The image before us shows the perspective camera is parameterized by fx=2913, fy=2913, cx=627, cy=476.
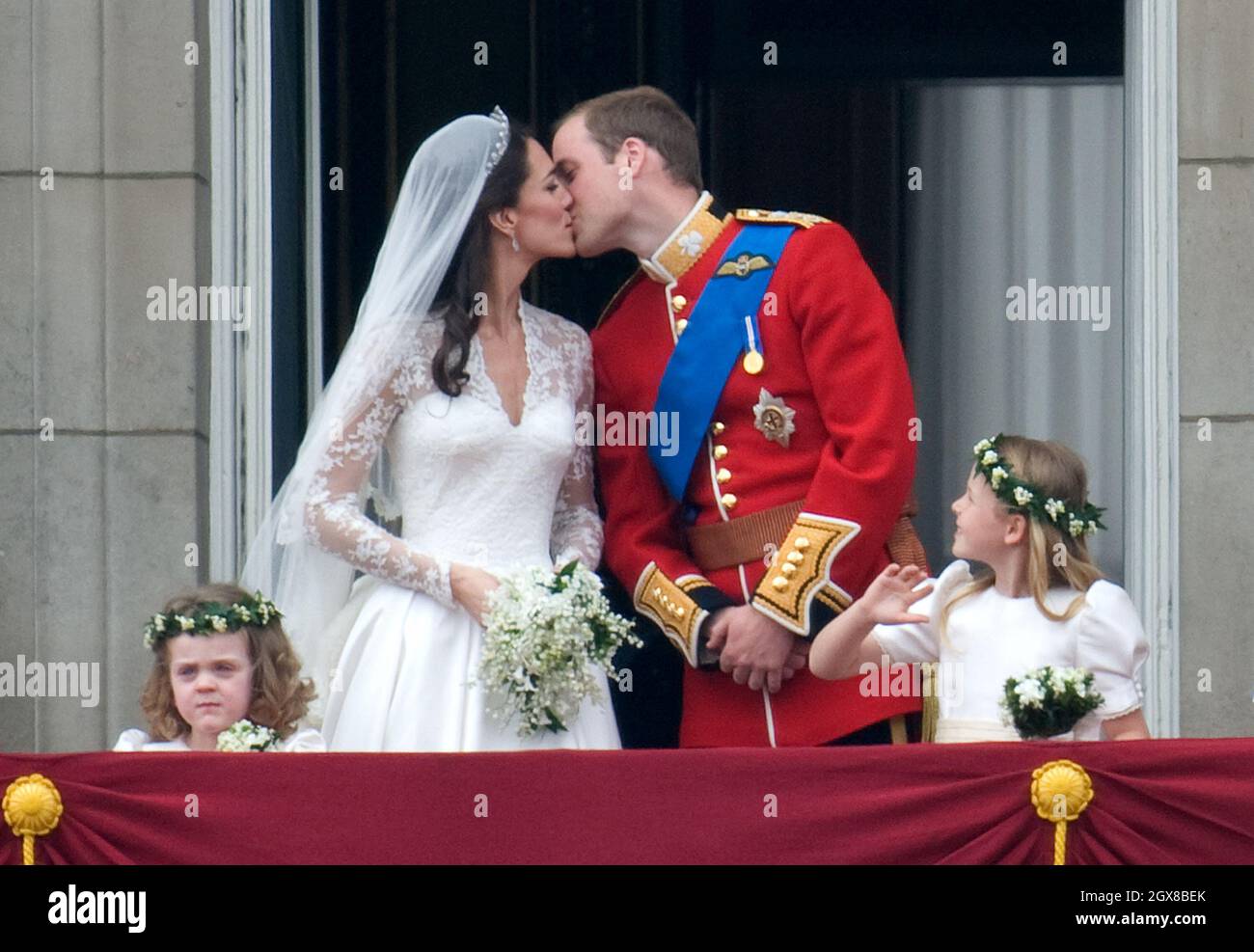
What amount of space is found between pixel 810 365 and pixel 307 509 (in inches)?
46.2

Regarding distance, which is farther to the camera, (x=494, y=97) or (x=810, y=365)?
(x=494, y=97)

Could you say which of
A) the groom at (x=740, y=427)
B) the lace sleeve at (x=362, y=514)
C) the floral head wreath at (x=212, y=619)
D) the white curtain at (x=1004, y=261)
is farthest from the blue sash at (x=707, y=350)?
the white curtain at (x=1004, y=261)

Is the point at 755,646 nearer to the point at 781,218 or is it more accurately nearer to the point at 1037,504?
the point at 1037,504

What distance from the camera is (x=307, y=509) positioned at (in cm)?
650

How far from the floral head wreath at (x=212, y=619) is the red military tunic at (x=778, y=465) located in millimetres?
903

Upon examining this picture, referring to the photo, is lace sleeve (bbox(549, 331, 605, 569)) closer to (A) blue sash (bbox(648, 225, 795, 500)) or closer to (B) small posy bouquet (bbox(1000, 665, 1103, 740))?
(A) blue sash (bbox(648, 225, 795, 500))

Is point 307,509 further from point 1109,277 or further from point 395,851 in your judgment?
point 1109,277

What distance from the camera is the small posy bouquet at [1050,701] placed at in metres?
5.89

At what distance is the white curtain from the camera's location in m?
8.05

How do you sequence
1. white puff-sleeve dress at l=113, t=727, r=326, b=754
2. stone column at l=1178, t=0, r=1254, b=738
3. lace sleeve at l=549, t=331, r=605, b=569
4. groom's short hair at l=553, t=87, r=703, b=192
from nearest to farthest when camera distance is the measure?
white puff-sleeve dress at l=113, t=727, r=326, b=754 < lace sleeve at l=549, t=331, r=605, b=569 < groom's short hair at l=553, t=87, r=703, b=192 < stone column at l=1178, t=0, r=1254, b=738

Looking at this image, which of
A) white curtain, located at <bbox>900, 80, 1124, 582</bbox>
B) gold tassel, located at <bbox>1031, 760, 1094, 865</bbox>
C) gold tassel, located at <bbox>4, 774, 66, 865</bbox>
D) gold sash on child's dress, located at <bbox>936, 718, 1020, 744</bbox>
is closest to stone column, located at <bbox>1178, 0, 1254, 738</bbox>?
white curtain, located at <bbox>900, 80, 1124, 582</bbox>

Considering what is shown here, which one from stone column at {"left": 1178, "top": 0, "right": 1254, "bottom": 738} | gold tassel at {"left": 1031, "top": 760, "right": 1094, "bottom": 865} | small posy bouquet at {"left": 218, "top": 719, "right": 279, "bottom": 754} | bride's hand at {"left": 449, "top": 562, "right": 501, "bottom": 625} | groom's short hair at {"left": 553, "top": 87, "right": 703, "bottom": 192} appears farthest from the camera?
stone column at {"left": 1178, "top": 0, "right": 1254, "bottom": 738}
